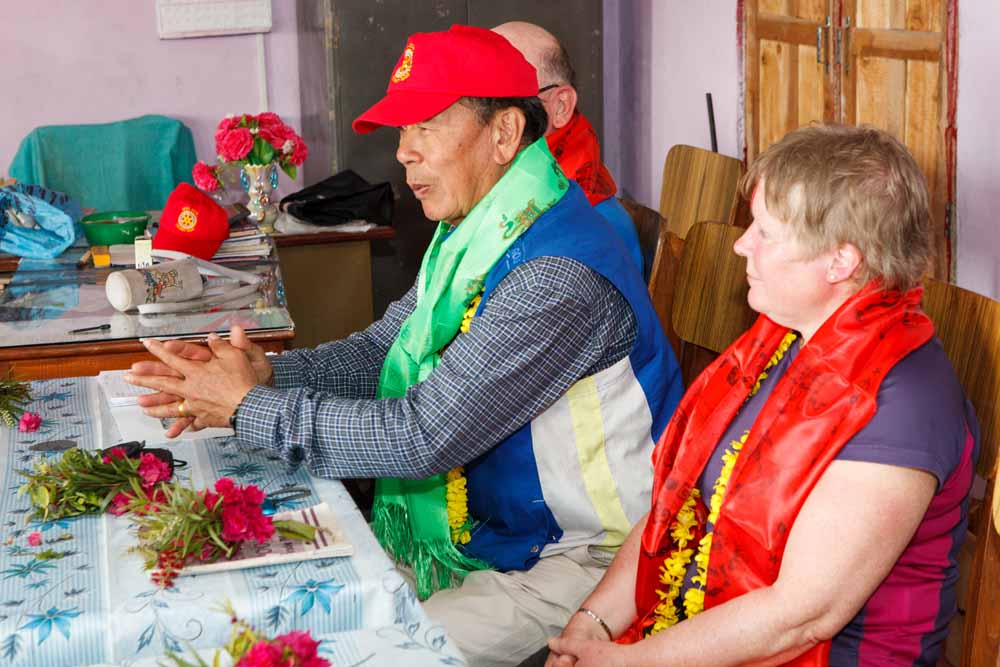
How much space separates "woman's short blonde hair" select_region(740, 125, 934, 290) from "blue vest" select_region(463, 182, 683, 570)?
0.37m

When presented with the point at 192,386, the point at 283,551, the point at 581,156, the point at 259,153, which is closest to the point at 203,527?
the point at 283,551

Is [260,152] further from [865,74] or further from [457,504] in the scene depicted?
[457,504]

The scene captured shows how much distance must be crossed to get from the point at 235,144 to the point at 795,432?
2.72 metres

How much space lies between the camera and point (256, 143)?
12.2 feet

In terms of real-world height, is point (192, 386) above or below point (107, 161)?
below

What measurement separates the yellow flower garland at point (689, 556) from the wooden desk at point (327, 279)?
7.54 feet

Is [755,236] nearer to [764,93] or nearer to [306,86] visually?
[764,93]

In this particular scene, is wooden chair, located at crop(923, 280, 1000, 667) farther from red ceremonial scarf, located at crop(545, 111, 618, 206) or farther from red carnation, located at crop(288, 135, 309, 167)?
red carnation, located at crop(288, 135, 309, 167)

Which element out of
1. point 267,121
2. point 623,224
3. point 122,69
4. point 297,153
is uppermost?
point 122,69

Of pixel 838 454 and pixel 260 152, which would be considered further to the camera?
pixel 260 152

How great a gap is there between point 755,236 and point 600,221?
1.32ft

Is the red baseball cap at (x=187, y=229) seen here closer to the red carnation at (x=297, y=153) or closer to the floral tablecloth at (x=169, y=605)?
the red carnation at (x=297, y=153)

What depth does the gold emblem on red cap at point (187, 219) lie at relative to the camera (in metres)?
2.97

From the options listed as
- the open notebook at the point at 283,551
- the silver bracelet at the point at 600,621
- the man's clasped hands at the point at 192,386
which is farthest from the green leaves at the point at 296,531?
the silver bracelet at the point at 600,621
